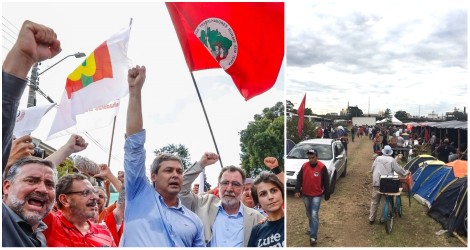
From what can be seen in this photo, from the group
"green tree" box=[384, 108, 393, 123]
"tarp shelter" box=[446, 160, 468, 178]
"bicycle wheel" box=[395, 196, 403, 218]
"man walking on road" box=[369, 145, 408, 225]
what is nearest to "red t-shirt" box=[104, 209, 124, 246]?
"green tree" box=[384, 108, 393, 123]

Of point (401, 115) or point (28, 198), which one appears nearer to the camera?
point (28, 198)

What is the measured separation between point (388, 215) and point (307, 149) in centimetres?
135

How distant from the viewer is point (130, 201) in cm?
258

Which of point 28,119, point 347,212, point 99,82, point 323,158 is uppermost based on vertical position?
point 99,82

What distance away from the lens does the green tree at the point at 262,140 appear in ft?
54.0

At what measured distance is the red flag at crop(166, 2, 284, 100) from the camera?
3711mm

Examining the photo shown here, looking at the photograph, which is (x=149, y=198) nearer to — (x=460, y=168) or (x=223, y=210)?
(x=223, y=210)

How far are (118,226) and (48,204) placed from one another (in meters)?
1.21

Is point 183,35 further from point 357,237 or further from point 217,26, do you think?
point 357,237

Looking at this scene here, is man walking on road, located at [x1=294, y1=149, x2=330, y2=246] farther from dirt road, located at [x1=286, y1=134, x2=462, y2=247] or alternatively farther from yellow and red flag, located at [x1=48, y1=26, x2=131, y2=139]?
yellow and red flag, located at [x1=48, y1=26, x2=131, y2=139]

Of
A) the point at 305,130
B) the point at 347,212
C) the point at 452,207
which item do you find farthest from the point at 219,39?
the point at 452,207

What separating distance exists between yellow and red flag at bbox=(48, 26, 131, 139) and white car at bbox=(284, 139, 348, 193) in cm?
245

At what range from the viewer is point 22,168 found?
2.16 m

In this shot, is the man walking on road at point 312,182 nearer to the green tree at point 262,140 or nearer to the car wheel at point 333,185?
the car wheel at point 333,185
